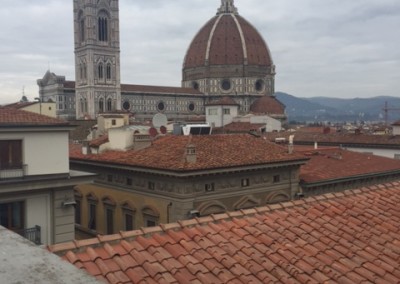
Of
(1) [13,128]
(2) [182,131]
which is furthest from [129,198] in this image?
(2) [182,131]

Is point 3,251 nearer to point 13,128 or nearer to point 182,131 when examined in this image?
point 13,128

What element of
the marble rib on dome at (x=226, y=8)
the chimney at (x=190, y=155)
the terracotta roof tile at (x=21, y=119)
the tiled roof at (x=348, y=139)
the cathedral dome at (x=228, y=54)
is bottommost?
the tiled roof at (x=348, y=139)

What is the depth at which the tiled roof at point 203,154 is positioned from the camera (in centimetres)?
1994

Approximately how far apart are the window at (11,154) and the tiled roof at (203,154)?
5654 mm

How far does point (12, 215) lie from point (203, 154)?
27.9 ft

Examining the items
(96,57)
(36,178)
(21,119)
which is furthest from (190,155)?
(96,57)

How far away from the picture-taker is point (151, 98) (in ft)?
434

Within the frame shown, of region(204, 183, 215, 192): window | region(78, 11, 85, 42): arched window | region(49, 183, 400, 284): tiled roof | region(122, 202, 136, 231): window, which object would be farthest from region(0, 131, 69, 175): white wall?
region(78, 11, 85, 42): arched window

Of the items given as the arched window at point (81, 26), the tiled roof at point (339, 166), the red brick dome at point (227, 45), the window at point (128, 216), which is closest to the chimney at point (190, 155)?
the window at point (128, 216)

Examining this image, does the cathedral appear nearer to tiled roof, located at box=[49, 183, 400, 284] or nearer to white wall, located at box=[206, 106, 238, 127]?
white wall, located at box=[206, 106, 238, 127]

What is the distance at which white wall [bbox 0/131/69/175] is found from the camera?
1605cm

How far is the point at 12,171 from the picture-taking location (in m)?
15.6

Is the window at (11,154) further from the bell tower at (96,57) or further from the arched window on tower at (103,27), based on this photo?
the arched window on tower at (103,27)

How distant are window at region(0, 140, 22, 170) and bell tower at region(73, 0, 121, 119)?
105990 mm
